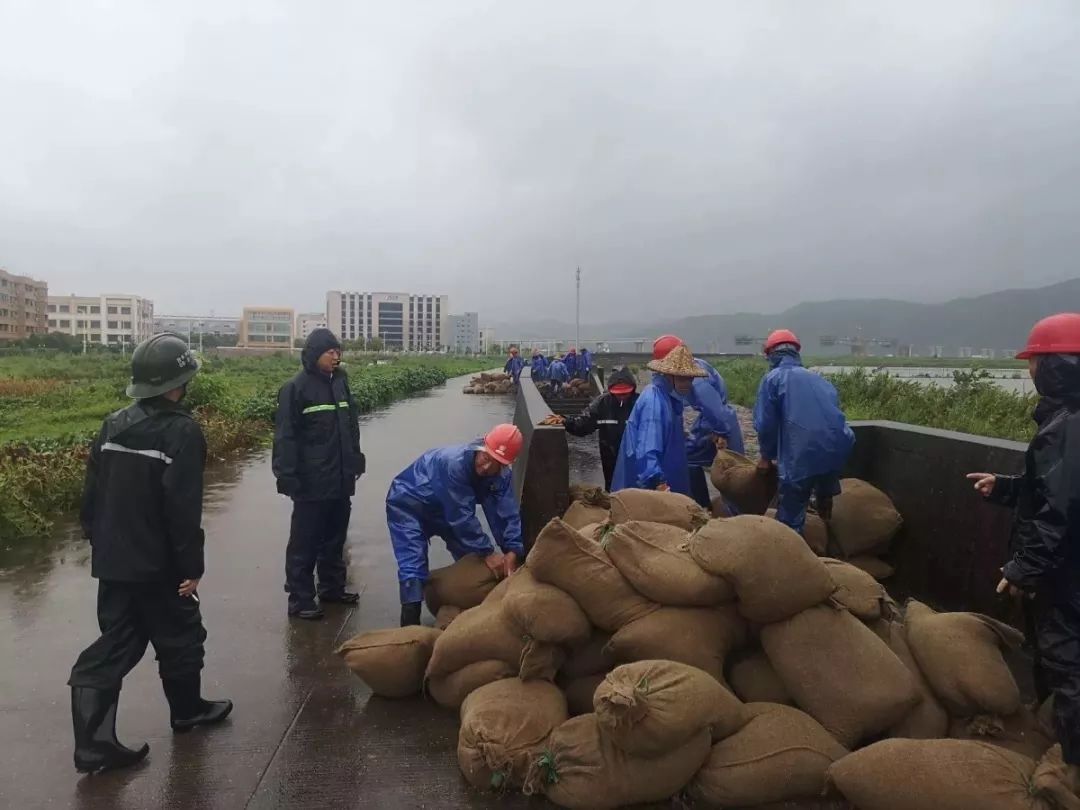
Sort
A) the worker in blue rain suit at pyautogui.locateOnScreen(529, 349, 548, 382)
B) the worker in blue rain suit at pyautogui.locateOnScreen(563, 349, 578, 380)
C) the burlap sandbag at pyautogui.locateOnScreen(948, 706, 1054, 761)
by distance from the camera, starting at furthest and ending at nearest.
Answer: the worker in blue rain suit at pyautogui.locateOnScreen(529, 349, 548, 382) → the worker in blue rain suit at pyautogui.locateOnScreen(563, 349, 578, 380) → the burlap sandbag at pyautogui.locateOnScreen(948, 706, 1054, 761)

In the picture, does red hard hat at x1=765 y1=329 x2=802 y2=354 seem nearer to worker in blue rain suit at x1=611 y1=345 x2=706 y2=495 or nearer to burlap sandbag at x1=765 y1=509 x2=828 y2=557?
worker in blue rain suit at x1=611 y1=345 x2=706 y2=495

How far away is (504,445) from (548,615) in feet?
3.92

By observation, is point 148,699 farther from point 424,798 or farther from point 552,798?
point 552,798

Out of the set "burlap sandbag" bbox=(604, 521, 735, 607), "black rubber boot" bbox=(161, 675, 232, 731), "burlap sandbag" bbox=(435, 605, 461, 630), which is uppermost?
"burlap sandbag" bbox=(604, 521, 735, 607)

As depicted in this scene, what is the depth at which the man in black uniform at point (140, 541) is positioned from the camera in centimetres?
304

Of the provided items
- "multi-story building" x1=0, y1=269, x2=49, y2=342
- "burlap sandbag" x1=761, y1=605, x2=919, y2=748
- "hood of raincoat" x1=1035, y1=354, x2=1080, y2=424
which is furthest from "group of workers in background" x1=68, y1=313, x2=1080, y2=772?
"multi-story building" x1=0, y1=269, x2=49, y2=342

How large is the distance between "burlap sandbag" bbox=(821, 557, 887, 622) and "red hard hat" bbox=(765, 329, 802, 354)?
6.68ft

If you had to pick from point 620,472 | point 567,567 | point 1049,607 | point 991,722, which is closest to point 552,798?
point 567,567

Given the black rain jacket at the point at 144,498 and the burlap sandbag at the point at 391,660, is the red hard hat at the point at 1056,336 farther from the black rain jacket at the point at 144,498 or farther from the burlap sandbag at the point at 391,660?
the black rain jacket at the point at 144,498

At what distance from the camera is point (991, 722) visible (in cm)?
276

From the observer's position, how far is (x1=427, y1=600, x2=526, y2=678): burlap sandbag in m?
3.20

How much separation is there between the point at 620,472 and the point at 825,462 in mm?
1246

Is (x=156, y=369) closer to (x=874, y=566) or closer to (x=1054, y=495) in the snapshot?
(x=1054, y=495)

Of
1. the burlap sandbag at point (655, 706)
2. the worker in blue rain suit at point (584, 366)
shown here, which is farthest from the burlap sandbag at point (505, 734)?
the worker in blue rain suit at point (584, 366)
